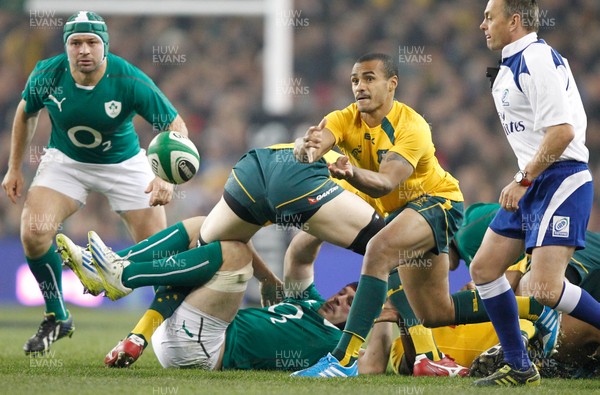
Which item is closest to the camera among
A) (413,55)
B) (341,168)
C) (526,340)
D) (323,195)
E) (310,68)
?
(341,168)

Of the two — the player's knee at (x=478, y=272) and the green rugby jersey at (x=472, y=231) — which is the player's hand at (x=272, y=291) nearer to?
the green rugby jersey at (x=472, y=231)

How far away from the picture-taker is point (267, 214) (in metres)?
5.37

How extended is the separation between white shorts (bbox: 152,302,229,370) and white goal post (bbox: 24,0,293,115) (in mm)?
5614

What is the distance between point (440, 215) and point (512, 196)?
903 mm

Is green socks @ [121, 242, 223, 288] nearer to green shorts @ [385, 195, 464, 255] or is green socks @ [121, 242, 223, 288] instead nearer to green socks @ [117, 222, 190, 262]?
green socks @ [117, 222, 190, 262]

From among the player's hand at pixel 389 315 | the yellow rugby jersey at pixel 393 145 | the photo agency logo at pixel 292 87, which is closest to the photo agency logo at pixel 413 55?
the photo agency logo at pixel 292 87

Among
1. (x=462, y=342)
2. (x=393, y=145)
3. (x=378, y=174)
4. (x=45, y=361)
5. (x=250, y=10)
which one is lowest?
(x=45, y=361)

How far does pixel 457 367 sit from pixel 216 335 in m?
1.29

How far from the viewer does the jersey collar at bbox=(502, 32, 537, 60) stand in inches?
187

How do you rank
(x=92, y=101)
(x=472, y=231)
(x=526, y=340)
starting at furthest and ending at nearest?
(x=92, y=101) → (x=472, y=231) → (x=526, y=340)

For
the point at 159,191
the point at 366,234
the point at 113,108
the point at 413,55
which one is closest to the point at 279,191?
the point at 366,234

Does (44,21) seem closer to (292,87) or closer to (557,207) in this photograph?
(292,87)

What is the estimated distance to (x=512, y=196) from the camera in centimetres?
445

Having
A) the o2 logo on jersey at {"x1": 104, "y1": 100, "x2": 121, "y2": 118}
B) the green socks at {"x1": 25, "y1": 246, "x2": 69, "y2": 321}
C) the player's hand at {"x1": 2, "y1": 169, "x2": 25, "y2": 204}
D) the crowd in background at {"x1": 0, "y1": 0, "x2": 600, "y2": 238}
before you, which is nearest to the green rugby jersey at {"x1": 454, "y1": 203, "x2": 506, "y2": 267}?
the o2 logo on jersey at {"x1": 104, "y1": 100, "x2": 121, "y2": 118}
